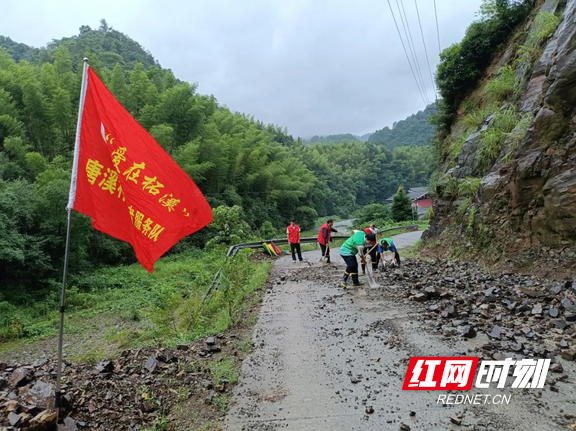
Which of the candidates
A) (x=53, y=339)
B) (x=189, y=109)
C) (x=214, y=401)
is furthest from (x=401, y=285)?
(x=189, y=109)

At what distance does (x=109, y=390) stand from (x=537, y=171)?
A: 7.91m

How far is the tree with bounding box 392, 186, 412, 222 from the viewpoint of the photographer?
36.4 metres

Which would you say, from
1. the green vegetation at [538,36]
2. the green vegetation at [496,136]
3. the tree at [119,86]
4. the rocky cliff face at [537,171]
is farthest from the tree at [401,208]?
the tree at [119,86]

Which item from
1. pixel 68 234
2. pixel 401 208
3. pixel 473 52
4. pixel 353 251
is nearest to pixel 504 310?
pixel 353 251

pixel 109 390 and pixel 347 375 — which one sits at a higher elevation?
pixel 109 390

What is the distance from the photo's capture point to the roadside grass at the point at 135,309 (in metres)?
6.18

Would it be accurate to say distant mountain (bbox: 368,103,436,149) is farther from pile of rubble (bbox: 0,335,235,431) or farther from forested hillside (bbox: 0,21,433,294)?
pile of rubble (bbox: 0,335,235,431)

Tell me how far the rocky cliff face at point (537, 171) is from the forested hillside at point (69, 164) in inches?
430

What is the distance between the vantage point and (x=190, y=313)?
22.0ft

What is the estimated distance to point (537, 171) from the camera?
262 inches

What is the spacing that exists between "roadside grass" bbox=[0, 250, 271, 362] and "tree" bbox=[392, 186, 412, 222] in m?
26.7

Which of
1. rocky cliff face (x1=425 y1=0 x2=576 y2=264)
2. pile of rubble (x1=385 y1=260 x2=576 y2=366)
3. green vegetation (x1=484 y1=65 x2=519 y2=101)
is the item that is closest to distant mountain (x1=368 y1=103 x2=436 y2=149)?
green vegetation (x1=484 y1=65 x2=519 y2=101)

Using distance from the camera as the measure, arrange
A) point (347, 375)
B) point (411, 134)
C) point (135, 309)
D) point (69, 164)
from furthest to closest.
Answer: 1. point (411, 134)
2. point (69, 164)
3. point (135, 309)
4. point (347, 375)

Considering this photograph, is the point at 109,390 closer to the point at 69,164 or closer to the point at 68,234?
the point at 68,234
